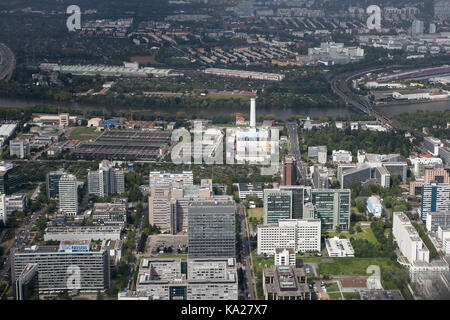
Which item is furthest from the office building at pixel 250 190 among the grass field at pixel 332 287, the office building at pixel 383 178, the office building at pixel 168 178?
the grass field at pixel 332 287

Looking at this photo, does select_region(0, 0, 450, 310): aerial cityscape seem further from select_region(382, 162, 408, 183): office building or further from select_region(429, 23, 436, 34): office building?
select_region(429, 23, 436, 34): office building

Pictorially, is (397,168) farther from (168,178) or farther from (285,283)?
(285,283)

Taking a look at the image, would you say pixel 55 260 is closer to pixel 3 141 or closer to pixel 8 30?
pixel 3 141

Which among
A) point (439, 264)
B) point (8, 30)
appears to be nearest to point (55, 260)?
point (439, 264)

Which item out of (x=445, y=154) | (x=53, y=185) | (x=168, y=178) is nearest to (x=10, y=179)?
(x=53, y=185)

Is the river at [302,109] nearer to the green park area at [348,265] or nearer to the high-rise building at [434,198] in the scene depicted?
the high-rise building at [434,198]

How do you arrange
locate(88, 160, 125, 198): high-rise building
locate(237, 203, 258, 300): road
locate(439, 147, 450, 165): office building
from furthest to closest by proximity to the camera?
locate(439, 147, 450, 165): office building
locate(88, 160, 125, 198): high-rise building
locate(237, 203, 258, 300): road

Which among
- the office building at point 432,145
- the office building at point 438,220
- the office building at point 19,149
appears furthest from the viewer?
the office building at point 432,145

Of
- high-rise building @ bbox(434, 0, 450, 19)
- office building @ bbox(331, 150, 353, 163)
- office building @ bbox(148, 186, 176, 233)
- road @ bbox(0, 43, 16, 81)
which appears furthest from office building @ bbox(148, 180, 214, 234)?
high-rise building @ bbox(434, 0, 450, 19)
